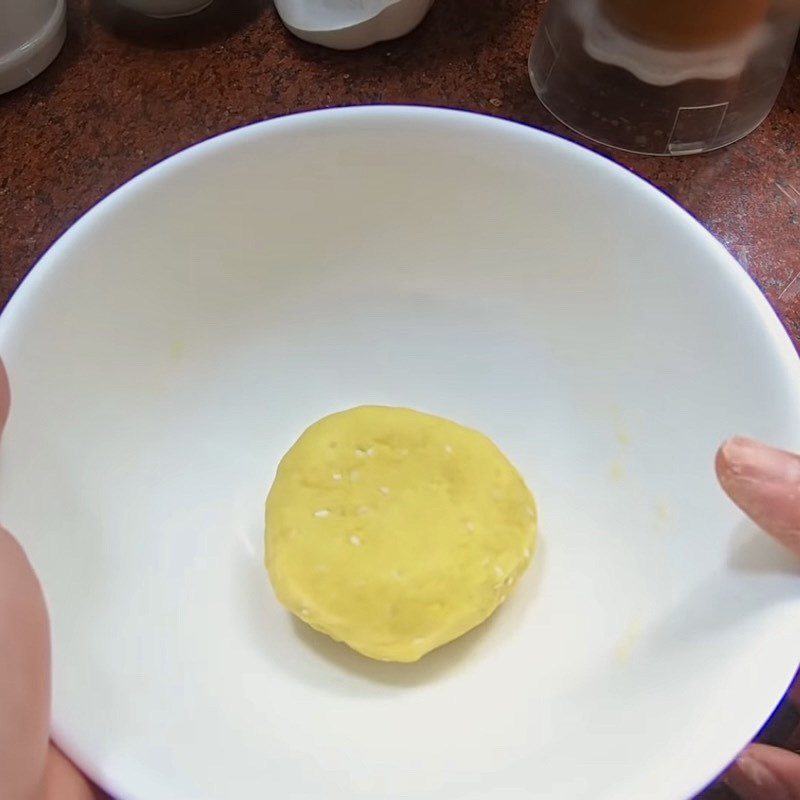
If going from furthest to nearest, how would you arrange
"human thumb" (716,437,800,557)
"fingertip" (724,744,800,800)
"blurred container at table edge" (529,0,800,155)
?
"blurred container at table edge" (529,0,800,155) → "fingertip" (724,744,800,800) → "human thumb" (716,437,800,557)

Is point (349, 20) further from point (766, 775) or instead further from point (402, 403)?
point (766, 775)

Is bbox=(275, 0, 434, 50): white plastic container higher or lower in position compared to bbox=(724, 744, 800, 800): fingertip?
higher

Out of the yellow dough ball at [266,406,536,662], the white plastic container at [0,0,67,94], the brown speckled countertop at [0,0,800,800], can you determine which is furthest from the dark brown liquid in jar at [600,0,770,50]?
the white plastic container at [0,0,67,94]

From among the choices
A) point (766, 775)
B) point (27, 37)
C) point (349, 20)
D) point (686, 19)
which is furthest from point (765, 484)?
point (27, 37)

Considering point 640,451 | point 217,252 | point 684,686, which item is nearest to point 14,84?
point 217,252

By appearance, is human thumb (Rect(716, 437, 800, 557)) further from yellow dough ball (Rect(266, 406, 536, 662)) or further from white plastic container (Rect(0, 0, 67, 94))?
white plastic container (Rect(0, 0, 67, 94))

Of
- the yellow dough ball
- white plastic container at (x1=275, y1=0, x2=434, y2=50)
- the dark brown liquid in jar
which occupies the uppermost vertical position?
the dark brown liquid in jar
